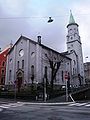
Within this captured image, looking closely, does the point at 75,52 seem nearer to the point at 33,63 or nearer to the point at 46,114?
the point at 33,63

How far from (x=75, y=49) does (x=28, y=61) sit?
26329mm

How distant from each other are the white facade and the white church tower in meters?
12.3

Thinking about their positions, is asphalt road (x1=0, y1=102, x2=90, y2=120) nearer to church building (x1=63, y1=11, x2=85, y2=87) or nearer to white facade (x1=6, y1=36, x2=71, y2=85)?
white facade (x1=6, y1=36, x2=71, y2=85)

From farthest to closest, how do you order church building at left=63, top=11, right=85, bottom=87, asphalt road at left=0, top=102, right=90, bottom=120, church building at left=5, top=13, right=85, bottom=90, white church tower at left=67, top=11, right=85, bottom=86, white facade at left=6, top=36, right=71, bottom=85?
white church tower at left=67, top=11, right=85, bottom=86 < church building at left=63, top=11, right=85, bottom=87 < white facade at left=6, top=36, right=71, bottom=85 < church building at left=5, top=13, right=85, bottom=90 < asphalt road at left=0, top=102, right=90, bottom=120

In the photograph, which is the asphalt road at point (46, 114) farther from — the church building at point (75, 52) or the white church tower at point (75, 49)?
the white church tower at point (75, 49)

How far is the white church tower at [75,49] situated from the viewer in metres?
74.1

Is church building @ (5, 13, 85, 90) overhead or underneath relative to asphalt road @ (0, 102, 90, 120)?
overhead

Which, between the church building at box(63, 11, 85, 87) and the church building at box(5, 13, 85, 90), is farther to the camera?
the church building at box(63, 11, 85, 87)

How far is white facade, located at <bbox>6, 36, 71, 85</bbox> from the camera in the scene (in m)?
54.6

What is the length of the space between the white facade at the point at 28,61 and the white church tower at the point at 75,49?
1229cm

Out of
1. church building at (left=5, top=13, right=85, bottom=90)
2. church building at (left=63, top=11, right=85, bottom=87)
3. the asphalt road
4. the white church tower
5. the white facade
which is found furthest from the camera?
the white church tower

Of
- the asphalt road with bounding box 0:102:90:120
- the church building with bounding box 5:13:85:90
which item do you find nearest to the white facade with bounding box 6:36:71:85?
the church building with bounding box 5:13:85:90

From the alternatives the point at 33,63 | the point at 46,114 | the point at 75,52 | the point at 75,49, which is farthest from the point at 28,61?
the point at 46,114

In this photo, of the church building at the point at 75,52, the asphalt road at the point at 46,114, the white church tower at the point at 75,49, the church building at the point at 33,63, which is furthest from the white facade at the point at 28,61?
the asphalt road at the point at 46,114
